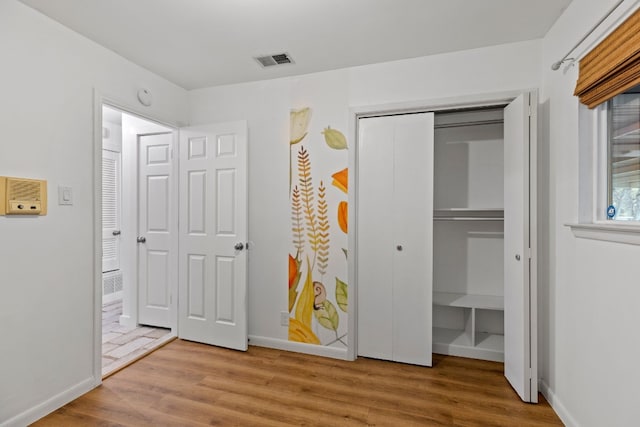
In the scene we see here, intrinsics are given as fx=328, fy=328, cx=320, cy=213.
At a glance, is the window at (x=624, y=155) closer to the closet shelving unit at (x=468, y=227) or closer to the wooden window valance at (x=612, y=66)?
the wooden window valance at (x=612, y=66)

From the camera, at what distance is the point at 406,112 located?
2738mm

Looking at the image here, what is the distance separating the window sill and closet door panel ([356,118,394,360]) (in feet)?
4.22

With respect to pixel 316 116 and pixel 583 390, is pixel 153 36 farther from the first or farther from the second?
pixel 583 390

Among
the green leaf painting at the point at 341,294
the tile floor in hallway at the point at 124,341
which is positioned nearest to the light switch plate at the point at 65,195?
the tile floor in hallway at the point at 124,341

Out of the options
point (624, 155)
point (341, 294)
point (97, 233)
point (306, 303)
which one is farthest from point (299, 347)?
point (624, 155)

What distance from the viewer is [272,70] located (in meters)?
2.91

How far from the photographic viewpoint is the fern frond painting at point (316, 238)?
9.46ft

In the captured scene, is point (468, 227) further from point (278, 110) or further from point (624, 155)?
point (278, 110)

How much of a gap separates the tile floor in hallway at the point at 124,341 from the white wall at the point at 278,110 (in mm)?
994

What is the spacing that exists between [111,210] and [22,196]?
2.99 m

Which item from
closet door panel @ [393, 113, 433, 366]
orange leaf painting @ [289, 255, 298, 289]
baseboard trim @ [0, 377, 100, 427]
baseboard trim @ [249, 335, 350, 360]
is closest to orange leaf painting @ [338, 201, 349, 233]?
closet door panel @ [393, 113, 433, 366]

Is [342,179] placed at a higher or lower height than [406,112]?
lower

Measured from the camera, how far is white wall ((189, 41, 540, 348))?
106 inches

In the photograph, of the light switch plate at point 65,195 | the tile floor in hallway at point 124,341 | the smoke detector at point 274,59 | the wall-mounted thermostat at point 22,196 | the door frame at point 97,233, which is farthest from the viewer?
the tile floor in hallway at point 124,341
